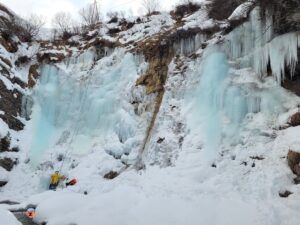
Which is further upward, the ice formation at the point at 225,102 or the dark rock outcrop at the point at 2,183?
the ice formation at the point at 225,102

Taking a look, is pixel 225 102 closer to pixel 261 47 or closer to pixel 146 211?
pixel 261 47

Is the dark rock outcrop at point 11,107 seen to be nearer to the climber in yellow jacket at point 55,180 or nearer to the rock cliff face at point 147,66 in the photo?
the rock cliff face at point 147,66

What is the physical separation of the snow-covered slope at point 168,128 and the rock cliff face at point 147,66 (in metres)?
0.05

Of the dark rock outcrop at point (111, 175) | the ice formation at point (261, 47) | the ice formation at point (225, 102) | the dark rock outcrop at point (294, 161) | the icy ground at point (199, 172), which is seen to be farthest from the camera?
the dark rock outcrop at point (111, 175)

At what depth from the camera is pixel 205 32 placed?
1123 cm

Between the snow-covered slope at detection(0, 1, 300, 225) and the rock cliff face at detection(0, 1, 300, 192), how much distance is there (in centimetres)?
5

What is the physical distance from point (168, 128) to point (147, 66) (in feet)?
10.8

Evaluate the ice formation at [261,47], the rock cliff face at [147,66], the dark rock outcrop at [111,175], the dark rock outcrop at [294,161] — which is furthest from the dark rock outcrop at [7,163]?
the dark rock outcrop at [294,161]

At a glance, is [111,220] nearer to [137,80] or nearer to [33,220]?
[33,220]

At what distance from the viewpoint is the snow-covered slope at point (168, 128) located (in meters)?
6.39

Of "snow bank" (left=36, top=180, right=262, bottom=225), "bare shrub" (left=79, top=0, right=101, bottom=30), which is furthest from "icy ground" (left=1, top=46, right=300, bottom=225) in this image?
"bare shrub" (left=79, top=0, right=101, bottom=30)

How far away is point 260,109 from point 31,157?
27.1 feet

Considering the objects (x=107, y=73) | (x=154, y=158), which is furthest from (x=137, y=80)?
(x=154, y=158)

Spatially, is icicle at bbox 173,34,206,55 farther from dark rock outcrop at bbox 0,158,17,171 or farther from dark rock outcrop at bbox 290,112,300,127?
dark rock outcrop at bbox 0,158,17,171
